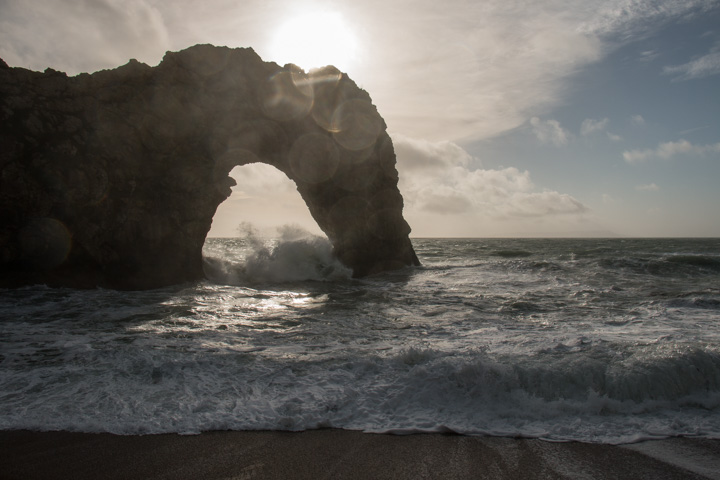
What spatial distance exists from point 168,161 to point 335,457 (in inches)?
655

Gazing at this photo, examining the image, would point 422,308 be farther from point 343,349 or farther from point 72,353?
point 72,353

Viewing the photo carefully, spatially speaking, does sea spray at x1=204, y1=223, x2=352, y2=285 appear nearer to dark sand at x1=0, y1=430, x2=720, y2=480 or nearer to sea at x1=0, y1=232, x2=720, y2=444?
sea at x1=0, y1=232, x2=720, y2=444

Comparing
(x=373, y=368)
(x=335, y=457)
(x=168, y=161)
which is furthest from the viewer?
(x=168, y=161)

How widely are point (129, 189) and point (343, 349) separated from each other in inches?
532

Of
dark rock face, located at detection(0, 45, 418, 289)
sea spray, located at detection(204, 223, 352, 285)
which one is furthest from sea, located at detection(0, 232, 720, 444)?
sea spray, located at detection(204, 223, 352, 285)

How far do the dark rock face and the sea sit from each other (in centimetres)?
481

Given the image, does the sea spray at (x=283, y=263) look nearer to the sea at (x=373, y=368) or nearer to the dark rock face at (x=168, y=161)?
the dark rock face at (x=168, y=161)

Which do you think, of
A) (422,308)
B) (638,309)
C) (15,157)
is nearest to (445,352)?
(422,308)

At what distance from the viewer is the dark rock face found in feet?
45.4

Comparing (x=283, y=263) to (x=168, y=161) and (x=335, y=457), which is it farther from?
(x=335, y=457)

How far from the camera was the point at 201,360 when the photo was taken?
5.67 m

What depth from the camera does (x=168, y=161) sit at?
17.2 m

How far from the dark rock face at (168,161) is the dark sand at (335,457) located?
41.5 ft

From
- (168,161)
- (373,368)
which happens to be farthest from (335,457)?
(168,161)
